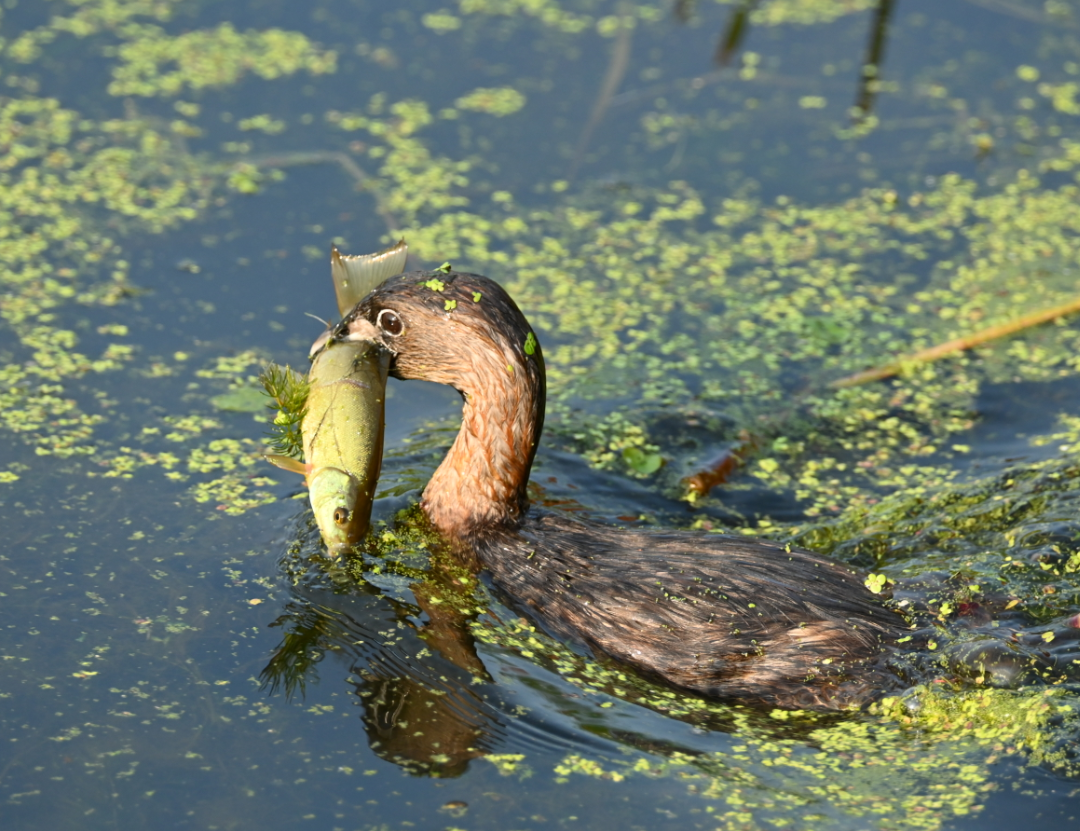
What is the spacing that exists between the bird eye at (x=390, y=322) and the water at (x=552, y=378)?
909mm

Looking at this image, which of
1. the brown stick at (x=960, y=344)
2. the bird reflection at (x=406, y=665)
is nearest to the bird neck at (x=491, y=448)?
the bird reflection at (x=406, y=665)

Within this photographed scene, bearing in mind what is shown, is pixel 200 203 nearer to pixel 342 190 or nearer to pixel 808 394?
pixel 342 190

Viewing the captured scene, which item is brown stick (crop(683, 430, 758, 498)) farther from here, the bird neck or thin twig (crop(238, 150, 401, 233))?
thin twig (crop(238, 150, 401, 233))

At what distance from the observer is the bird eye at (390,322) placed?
5.10 meters

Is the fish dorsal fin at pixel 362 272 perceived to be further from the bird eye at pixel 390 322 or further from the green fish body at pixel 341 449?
the green fish body at pixel 341 449

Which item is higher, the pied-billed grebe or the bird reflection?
the pied-billed grebe

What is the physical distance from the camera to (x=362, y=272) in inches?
208

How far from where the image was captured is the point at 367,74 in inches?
370

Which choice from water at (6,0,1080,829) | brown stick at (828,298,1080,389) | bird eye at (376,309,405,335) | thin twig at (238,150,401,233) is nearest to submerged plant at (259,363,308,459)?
bird eye at (376,309,405,335)

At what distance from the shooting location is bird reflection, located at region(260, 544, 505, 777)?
4348mm

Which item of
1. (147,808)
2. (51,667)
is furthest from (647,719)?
(51,667)

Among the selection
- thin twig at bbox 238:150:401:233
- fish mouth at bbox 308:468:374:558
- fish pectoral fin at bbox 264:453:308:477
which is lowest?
thin twig at bbox 238:150:401:233

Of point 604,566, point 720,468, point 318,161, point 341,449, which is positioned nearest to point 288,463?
point 341,449

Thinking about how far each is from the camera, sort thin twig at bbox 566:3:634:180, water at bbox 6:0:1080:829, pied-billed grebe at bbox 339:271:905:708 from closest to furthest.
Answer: water at bbox 6:0:1080:829, pied-billed grebe at bbox 339:271:905:708, thin twig at bbox 566:3:634:180
